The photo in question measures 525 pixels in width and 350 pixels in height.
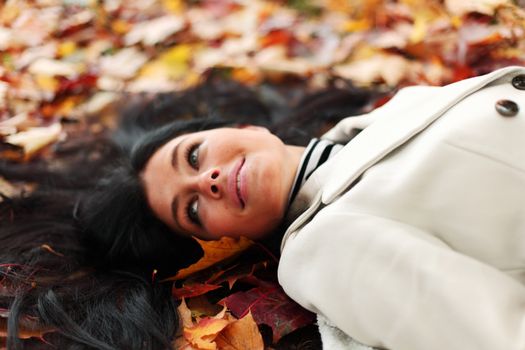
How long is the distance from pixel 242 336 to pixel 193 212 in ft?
1.23

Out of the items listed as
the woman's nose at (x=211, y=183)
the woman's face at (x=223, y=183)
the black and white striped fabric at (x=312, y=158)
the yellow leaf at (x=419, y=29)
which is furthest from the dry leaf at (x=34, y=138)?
the yellow leaf at (x=419, y=29)

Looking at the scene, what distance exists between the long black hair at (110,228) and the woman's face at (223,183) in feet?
0.35

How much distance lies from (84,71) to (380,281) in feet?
5.35

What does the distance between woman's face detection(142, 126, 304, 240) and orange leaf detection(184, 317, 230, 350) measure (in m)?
0.25

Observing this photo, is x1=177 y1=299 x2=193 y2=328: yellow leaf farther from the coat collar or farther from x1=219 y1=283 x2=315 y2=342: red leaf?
the coat collar

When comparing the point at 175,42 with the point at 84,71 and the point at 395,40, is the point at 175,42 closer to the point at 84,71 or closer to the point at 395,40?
the point at 84,71

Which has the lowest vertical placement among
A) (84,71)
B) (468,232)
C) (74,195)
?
(74,195)

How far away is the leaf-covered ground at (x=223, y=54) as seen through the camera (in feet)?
4.46

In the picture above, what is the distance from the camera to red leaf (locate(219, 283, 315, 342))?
A: 1.16 m

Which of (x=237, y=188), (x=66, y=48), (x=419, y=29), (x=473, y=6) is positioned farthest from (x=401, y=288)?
(x=66, y=48)

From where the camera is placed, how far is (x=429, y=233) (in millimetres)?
1021

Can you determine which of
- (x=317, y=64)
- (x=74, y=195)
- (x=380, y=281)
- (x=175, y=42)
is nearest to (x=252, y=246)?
(x=380, y=281)

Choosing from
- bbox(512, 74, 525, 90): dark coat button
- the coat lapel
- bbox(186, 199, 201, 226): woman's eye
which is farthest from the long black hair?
bbox(512, 74, 525, 90): dark coat button

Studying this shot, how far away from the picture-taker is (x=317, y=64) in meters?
2.03
